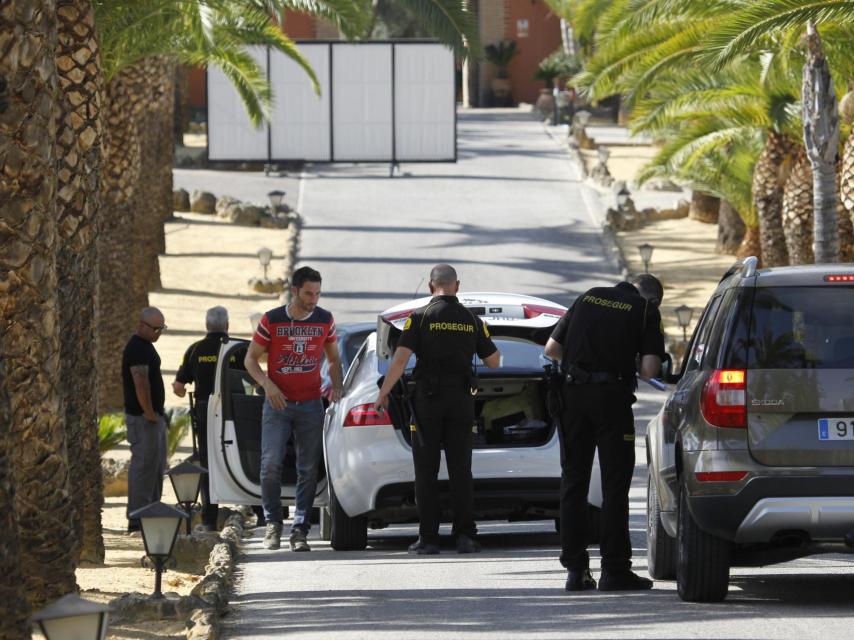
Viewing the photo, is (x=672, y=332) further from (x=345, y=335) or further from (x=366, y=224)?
(x=345, y=335)

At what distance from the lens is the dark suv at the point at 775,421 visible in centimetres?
791

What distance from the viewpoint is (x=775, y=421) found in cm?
797

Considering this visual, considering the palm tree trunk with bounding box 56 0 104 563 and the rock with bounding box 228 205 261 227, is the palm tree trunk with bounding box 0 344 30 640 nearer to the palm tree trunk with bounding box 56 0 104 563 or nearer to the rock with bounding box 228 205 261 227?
the palm tree trunk with bounding box 56 0 104 563

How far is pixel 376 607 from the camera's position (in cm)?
862

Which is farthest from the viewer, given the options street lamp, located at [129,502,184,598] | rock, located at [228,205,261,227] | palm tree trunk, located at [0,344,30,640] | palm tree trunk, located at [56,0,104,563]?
rock, located at [228,205,261,227]

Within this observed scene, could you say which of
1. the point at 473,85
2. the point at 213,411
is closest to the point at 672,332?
the point at 213,411

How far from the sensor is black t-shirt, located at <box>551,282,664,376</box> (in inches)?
358

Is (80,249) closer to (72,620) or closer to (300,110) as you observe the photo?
(72,620)

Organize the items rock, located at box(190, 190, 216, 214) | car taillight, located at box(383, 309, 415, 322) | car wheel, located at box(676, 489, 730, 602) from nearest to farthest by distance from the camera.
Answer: car wheel, located at box(676, 489, 730, 602), car taillight, located at box(383, 309, 415, 322), rock, located at box(190, 190, 216, 214)

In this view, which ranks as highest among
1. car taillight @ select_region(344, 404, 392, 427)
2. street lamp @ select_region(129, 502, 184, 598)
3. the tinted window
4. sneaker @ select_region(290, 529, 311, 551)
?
the tinted window

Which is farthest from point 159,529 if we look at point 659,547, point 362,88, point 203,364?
point 362,88

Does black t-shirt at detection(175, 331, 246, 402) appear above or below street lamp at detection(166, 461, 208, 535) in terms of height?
above

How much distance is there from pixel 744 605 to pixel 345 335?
18.8 feet

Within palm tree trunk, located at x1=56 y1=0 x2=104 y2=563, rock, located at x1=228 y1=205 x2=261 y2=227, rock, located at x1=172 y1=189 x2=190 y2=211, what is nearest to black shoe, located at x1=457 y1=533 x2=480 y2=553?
palm tree trunk, located at x1=56 y1=0 x2=104 y2=563
